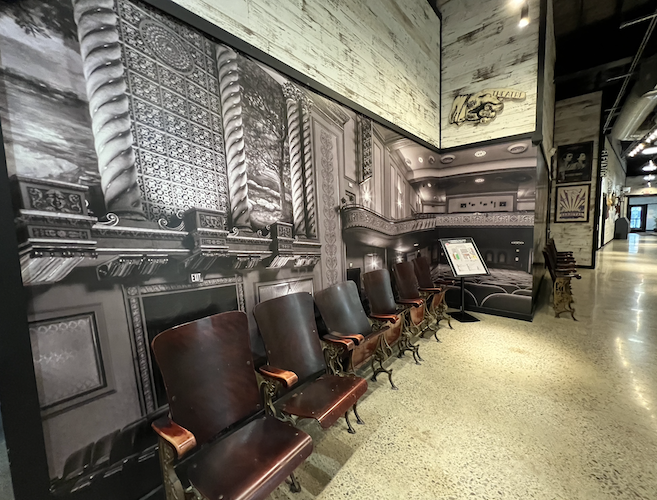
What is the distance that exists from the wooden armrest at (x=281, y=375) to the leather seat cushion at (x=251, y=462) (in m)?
0.21

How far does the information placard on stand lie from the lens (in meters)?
3.98

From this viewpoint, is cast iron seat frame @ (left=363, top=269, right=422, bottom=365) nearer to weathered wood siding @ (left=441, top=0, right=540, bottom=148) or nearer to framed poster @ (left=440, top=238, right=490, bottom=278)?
framed poster @ (left=440, top=238, right=490, bottom=278)

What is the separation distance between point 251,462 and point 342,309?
1.36 meters

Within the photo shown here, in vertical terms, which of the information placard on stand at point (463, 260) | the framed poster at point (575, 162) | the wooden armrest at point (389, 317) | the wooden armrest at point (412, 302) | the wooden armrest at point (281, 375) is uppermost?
the framed poster at point (575, 162)

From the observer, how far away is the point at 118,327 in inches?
50.0

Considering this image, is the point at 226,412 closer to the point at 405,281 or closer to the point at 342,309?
the point at 342,309

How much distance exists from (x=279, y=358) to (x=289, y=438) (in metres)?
0.55

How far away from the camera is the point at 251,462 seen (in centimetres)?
119

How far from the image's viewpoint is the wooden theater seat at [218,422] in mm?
1098

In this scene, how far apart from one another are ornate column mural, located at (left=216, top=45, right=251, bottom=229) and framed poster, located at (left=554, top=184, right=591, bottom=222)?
33.6 ft

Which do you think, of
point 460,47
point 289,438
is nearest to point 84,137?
point 289,438

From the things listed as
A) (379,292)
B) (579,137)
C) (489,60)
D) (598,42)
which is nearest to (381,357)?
(379,292)

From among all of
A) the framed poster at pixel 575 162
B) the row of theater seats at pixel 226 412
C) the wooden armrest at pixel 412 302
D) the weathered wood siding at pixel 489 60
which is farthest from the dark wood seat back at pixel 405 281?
the framed poster at pixel 575 162

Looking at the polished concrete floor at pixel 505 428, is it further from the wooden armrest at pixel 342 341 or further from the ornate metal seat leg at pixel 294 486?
the wooden armrest at pixel 342 341
